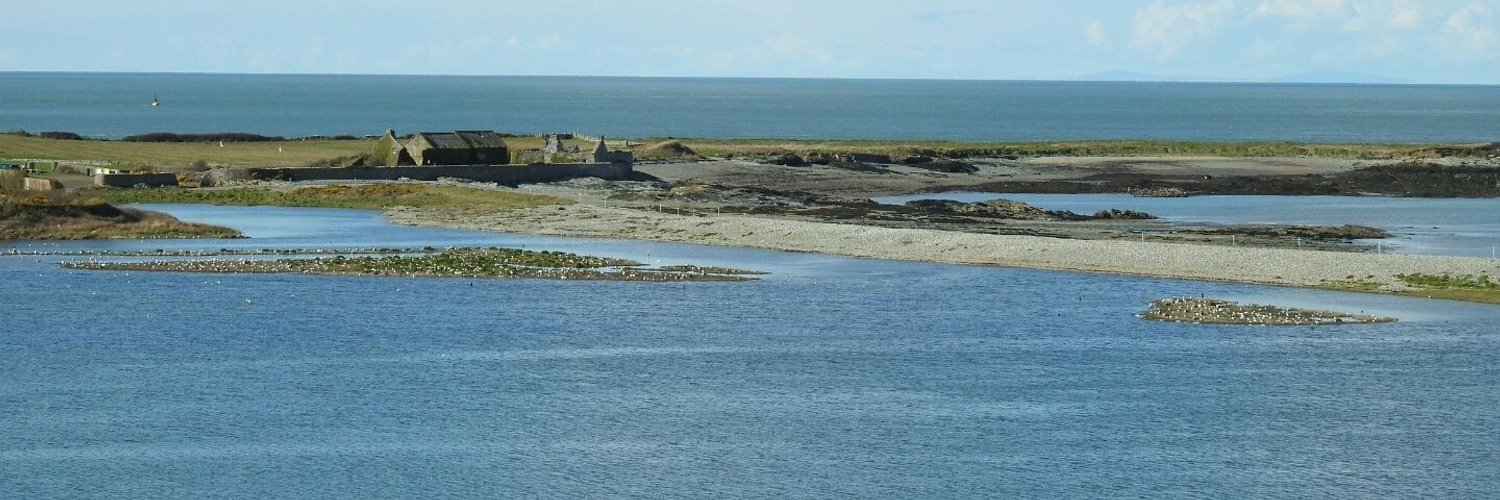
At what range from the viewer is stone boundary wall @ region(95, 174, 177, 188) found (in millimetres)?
86812

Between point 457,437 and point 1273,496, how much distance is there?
14.1m

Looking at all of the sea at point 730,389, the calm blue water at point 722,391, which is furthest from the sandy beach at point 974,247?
the calm blue water at point 722,391

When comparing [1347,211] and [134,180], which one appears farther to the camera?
[134,180]

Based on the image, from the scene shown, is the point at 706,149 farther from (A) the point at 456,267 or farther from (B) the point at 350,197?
(A) the point at 456,267

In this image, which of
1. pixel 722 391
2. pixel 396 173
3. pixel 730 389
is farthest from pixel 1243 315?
pixel 396 173

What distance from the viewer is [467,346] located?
148 ft

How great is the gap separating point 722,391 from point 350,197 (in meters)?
50.0

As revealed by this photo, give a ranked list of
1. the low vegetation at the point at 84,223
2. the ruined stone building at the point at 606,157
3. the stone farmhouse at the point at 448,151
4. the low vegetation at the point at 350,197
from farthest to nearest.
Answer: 1. the ruined stone building at the point at 606,157
2. the stone farmhouse at the point at 448,151
3. the low vegetation at the point at 350,197
4. the low vegetation at the point at 84,223

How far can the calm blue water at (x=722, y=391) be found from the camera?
3156cm

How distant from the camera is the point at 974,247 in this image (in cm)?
6397

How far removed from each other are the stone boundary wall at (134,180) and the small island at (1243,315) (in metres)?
53.4

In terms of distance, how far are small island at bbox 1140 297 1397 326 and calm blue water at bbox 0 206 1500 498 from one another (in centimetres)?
98

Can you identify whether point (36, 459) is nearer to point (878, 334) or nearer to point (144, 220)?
point (878, 334)

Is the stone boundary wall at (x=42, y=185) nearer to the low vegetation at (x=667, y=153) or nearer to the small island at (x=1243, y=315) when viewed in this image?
the low vegetation at (x=667, y=153)
